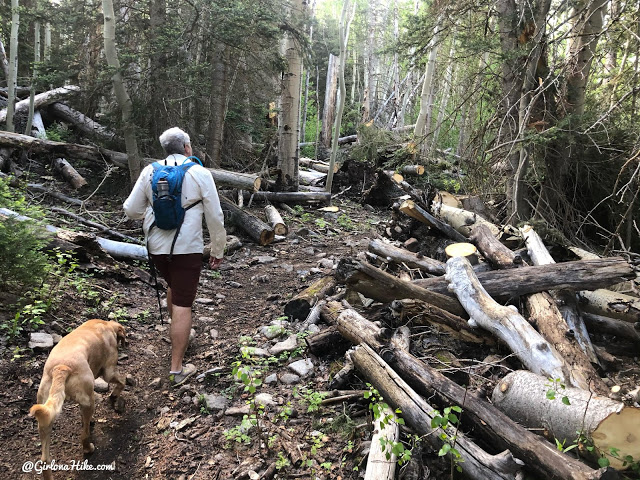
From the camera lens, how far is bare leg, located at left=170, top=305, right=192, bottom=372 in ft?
13.1

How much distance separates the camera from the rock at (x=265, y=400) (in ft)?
11.7

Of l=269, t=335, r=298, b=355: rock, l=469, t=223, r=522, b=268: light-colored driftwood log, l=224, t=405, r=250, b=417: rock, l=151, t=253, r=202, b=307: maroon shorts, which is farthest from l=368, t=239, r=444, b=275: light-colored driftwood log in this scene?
l=224, t=405, r=250, b=417: rock

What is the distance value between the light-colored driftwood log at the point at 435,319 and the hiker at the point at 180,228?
6.64 feet

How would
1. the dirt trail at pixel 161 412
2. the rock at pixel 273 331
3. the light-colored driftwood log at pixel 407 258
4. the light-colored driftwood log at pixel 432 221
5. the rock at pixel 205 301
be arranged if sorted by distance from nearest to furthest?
the dirt trail at pixel 161 412
the rock at pixel 273 331
the light-colored driftwood log at pixel 407 258
the rock at pixel 205 301
the light-colored driftwood log at pixel 432 221

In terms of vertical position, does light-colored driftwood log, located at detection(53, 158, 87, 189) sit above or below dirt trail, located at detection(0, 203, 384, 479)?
above

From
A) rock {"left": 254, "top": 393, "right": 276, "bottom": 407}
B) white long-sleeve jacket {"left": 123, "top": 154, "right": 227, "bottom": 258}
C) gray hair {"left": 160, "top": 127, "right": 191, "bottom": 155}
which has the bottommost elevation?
rock {"left": 254, "top": 393, "right": 276, "bottom": 407}

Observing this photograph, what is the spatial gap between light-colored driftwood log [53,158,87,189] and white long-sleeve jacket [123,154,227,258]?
669cm

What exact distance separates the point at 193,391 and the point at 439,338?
2.41 meters

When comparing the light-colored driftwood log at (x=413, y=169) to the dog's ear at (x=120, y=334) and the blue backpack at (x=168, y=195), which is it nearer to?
the blue backpack at (x=168, y=195)

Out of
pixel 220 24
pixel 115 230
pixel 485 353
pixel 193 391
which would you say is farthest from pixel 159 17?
pixel 485 353

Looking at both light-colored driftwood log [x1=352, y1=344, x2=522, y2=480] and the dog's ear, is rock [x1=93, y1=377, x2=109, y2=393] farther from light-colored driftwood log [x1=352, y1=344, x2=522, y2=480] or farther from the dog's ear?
light-colored driftwood log [x1=352, y1=344, x2=522, y2=480]

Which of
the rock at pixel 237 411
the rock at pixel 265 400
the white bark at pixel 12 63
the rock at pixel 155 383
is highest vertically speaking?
the white bark at pixel 12 63

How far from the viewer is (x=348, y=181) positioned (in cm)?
1348

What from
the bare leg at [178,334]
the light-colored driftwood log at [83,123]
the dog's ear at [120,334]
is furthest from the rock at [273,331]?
the light-colored driftwood log at [83,123]
